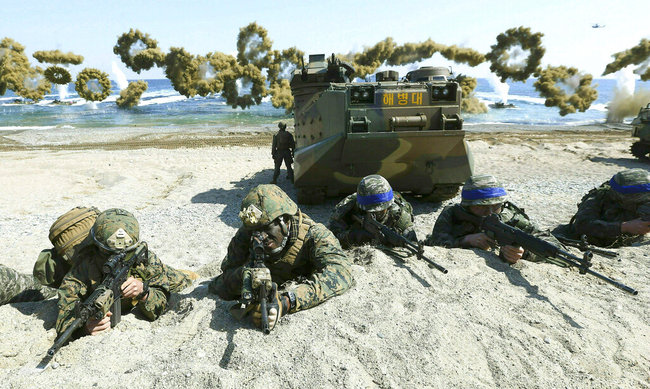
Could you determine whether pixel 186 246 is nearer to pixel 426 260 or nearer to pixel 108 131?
pixel 426 260

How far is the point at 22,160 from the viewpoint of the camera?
47.0ft

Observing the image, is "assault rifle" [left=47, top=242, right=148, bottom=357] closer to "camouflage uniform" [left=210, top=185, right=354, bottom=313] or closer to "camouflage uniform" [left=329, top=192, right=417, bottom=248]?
"camouflage uniform" [left=210, top=185, right=354, bottom=313]

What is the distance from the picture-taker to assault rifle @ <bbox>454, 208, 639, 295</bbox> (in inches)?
138

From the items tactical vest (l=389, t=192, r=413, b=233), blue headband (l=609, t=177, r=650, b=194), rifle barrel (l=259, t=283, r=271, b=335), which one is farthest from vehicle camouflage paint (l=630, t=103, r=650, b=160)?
rifle barrel (l=259, t=283, r=271, b=335)

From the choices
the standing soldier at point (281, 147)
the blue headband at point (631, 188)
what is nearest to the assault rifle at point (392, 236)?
the blue headband at point (631, 188)

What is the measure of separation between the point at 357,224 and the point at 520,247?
186cm

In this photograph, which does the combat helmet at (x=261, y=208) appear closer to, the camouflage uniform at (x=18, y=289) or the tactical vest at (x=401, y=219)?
the tactical vest at (x=401, y=219)

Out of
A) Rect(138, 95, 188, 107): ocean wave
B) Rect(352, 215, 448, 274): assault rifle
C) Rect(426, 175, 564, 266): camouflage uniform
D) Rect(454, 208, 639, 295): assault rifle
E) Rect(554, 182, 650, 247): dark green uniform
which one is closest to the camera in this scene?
Rect(454, 208, 639, 295): assault rifle

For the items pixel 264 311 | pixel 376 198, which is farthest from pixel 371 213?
pixel 264 311

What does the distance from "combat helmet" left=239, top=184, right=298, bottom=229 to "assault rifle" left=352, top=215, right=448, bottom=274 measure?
1377 mm

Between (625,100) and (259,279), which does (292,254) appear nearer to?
(259,279)

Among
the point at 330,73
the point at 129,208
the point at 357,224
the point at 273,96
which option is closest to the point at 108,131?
the point at 273,96

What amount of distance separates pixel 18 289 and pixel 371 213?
347 centimetres

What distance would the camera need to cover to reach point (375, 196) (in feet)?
15.6
